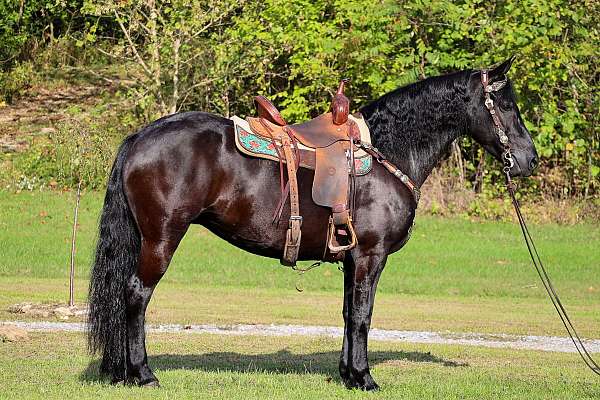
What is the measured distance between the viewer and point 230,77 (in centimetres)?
2495

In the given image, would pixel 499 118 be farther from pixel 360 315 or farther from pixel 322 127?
pixel 360 315

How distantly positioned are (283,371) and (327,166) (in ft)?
6.57

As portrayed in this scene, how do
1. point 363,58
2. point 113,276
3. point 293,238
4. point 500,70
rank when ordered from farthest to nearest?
point 363,58 < point 500,70 < point 293,238 < point 113,276

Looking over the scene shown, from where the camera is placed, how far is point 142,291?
802 centimetres

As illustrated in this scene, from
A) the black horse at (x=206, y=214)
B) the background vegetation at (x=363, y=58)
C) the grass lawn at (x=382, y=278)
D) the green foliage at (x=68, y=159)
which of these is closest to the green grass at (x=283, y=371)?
the black horse at (x=206, y=214)

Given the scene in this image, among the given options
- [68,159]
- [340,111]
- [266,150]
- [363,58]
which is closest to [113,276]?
[266,150]

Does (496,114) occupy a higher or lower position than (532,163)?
higher

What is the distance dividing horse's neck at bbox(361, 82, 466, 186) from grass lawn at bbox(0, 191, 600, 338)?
5720mm

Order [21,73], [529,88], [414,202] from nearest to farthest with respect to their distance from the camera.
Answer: [414,202] < [529,88] < [21,73]

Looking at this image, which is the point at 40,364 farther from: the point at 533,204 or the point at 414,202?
the point at 533,204

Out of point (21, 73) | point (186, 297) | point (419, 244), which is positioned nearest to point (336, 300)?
point (186, 297)

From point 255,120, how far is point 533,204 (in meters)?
17.5

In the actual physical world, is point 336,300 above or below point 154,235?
below

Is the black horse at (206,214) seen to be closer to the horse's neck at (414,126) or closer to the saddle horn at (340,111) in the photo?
the horse's neck at (414,126)
